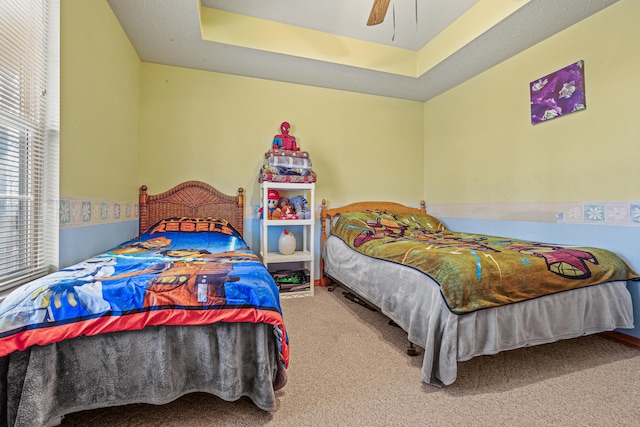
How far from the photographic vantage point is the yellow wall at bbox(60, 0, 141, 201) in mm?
1530

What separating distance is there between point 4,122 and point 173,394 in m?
1.36

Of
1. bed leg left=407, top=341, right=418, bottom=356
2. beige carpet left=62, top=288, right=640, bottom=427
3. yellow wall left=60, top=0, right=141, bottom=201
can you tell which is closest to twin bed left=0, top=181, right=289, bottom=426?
beige carpet left=62, top=288, right=640, bottom=427

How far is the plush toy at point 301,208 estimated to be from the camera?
2961 millimetres

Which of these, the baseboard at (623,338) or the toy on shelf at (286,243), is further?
the toy on shelf at (286,243)

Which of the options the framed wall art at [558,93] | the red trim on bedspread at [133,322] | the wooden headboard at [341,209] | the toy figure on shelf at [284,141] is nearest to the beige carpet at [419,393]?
the red trim on bedspread at [133,322]

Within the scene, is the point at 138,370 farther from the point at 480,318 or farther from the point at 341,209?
the point at 341,209

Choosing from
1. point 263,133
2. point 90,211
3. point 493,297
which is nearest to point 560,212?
point 493,297

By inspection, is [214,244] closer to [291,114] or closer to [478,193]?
[291,114]

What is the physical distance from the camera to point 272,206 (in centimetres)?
289

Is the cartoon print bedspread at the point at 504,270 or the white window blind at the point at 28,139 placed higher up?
the white window blind at the point at 28,139

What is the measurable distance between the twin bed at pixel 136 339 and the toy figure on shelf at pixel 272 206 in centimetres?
150

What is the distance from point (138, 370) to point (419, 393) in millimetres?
1267

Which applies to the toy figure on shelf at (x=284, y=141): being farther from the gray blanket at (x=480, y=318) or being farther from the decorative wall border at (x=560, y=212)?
the decorative wall border at (x=560, y=212)

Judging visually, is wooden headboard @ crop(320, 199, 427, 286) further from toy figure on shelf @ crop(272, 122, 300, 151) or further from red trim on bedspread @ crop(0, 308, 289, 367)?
red trim on bedspread @ crop(0, 308, 289, 367)
